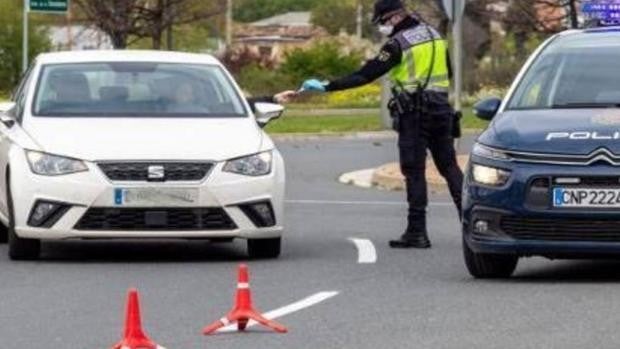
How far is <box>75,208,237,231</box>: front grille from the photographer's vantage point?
580 inches

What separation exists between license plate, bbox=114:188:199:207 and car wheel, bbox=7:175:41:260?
836 mm

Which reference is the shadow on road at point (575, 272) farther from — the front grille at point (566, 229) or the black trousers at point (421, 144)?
the black trousers at point (421, 144)

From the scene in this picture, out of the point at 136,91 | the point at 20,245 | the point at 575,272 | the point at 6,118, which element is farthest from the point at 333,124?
the point at 575,272

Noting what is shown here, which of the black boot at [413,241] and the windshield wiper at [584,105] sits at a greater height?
the windshield wiper at [584,105]

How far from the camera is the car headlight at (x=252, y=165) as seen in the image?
14906mm

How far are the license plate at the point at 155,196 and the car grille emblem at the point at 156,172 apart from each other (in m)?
Answer: 0.08

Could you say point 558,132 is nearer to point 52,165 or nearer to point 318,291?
point 318,291

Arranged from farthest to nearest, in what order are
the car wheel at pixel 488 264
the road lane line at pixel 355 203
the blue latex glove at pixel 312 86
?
the road lane line at pixel 355 203 < the blue latex glove at pixel 312 86 < the car wheel at pixel 488 264

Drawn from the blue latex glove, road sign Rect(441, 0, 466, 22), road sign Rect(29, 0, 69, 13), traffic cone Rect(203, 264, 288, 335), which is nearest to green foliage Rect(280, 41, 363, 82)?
road sign Rect(29, 0, 69, 13)

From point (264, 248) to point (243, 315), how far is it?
4613 mm

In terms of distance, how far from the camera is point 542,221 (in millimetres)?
13023

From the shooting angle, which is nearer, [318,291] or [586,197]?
[586,197]

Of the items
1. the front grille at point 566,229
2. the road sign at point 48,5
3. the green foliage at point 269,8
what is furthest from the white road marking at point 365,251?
the green foliage at point 269,8

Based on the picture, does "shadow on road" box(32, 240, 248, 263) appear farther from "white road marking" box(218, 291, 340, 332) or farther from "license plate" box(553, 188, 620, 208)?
"license plate" box(553, 188, 620, 208)
